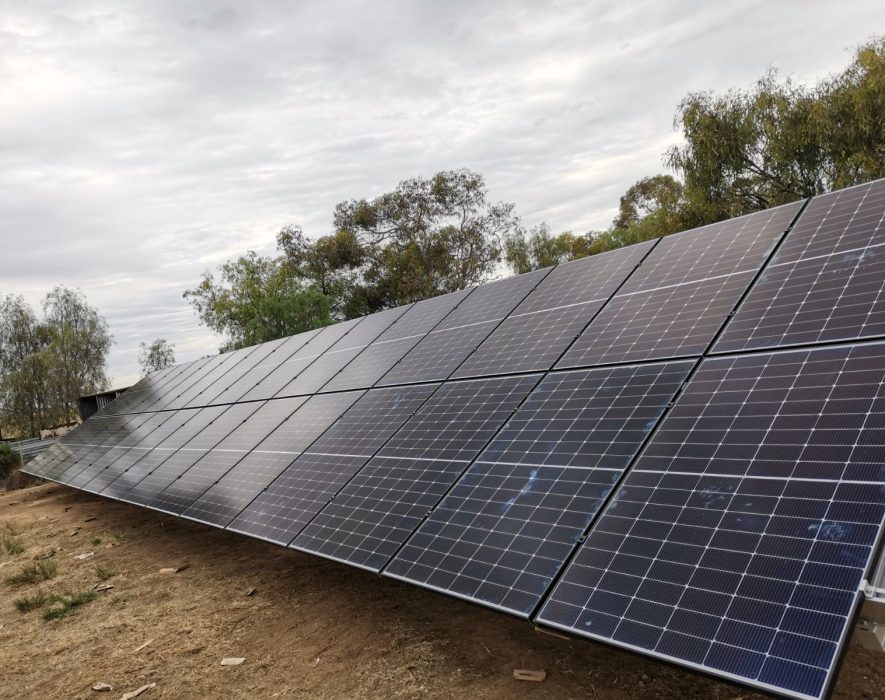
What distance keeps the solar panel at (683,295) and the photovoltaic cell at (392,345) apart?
4492 millimetres

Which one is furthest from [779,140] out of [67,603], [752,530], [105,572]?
[67,603]

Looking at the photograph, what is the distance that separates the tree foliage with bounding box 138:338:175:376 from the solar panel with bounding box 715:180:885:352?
62.4 metres

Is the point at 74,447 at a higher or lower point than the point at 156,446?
higher

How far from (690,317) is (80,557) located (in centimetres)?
1339

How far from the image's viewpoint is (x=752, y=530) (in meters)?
4.44

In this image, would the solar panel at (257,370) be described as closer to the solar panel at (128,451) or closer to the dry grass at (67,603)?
the solar panel at (128,451)

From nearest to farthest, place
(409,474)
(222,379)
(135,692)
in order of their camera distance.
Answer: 1. (135,692)
2. (409,474)
3. (222,379)

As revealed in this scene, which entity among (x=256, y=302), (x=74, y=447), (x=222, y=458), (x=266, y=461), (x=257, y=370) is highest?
(x=256, y=302)

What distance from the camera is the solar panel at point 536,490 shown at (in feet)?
17.6

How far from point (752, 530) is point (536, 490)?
2.19 metres

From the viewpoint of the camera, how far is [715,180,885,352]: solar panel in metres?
5.98

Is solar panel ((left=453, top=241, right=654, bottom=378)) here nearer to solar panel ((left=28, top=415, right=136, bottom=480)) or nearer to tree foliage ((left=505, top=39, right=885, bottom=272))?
solar panel ((left=28, top=415, right=136, bottom=480))

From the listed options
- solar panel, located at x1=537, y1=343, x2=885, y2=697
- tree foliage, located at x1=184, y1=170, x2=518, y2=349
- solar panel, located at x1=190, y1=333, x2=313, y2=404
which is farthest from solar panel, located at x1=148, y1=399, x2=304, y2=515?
tree foliage, located at x1=184, y1=170, x2=518, y2=349

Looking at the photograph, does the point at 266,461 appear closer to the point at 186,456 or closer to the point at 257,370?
the point at 186,456
